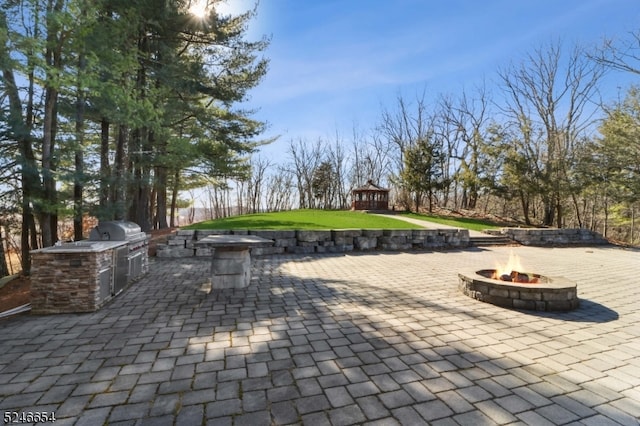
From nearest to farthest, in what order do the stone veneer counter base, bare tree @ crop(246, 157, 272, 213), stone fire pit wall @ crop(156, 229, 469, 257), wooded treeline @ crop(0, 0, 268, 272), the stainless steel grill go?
the stone veneer counter base → the stainless steel grill → wooded treeline @ crop(0, 0, 268, 272) → stone fire pit wall @ crop(156, 229, 469, 257) → bare tree @ crop(246, 157, 272, 213)

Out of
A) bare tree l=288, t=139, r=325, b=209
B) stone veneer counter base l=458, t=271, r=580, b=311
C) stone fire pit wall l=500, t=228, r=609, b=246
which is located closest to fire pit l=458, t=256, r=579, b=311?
stone veneer counter base l=458, t=271, r=580, b=311

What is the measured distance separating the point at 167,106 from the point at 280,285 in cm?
797

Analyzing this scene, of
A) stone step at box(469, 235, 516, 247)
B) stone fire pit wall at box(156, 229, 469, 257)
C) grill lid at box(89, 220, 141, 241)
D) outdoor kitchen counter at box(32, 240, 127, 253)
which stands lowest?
stone step at box(469, 235, 516, 247)

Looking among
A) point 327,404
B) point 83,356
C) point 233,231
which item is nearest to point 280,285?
point 83,356

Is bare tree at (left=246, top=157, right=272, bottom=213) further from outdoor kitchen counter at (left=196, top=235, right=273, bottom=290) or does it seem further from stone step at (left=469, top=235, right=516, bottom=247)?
outdoor kitchen counter at (left=196, top=235, right=273, bottom=290)

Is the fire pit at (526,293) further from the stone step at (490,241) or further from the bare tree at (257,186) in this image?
the bare tree at (257,186)

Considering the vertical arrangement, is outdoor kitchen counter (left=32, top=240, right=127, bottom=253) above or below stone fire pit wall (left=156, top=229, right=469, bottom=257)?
above

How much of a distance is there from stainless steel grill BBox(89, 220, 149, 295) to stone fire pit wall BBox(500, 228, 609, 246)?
12.2m

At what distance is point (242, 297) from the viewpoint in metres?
4.20

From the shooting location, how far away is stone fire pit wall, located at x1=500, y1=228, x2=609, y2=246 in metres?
10.8

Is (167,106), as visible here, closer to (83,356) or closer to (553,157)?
(83,356)

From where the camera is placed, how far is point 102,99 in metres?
6.54

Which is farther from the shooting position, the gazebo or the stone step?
the gazebo

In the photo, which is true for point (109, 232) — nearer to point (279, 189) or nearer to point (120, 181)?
point (120, 181)
